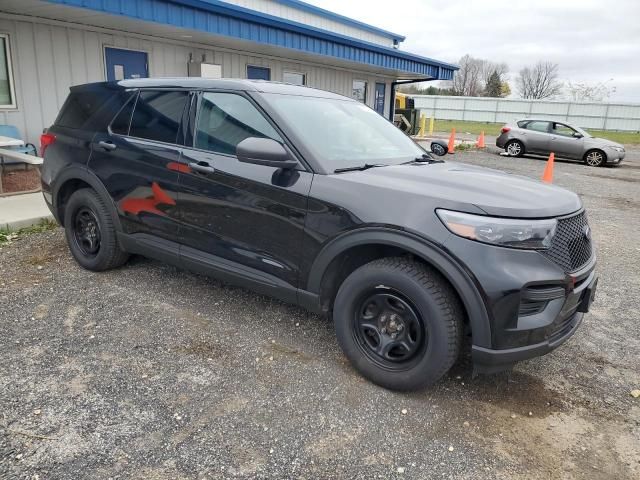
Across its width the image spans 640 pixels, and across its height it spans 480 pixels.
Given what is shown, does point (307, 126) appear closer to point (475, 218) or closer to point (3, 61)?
point (475, 218)

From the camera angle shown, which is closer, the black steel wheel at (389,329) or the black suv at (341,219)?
the black suv at (341,219)

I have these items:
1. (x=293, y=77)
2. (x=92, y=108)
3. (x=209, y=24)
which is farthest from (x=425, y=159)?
(x=293, y=77)

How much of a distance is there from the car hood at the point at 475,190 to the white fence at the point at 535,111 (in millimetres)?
37651

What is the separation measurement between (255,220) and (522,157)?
17.0 metres

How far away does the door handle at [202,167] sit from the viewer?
3.45 m

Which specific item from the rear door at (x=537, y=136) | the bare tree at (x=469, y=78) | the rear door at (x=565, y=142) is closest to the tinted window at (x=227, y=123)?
the rear door at (x=565, y=142)

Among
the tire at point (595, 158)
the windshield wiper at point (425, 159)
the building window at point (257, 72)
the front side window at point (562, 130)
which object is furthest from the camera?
the front side window at point (562, 130)

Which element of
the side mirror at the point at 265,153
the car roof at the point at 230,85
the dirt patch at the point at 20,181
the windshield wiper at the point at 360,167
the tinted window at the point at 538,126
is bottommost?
the dirt patch at the point at 20,181

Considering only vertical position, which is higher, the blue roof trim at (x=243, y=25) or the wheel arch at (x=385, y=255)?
the blue roof trim at (x=243, y=25)

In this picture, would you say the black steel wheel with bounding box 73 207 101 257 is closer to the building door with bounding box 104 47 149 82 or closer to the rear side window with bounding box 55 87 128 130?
the rear side window with bounding box 55 87 128 130

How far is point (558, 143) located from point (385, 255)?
16.2 meters

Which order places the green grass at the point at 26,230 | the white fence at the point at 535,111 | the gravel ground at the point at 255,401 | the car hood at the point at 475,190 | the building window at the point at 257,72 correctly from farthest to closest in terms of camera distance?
the white fence at the point at 535,111 → the building window at the point at 257,72 → the green grass at the point at 26,230 → the car hood at the point at 475,190 → the gravel ground at the point at 255,401

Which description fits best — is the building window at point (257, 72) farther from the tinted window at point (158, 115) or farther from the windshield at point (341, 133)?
the windshield at point (341, 133)

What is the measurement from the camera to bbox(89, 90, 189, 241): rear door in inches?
147
